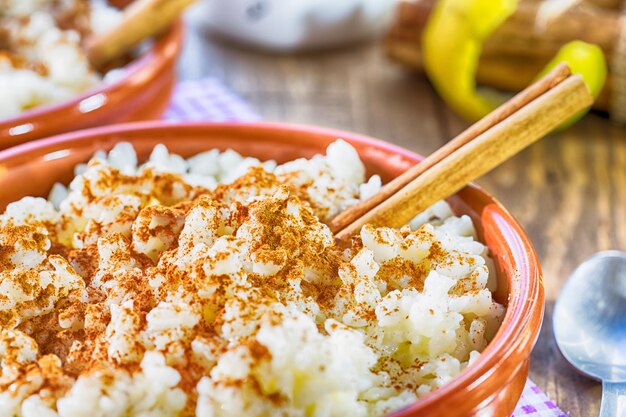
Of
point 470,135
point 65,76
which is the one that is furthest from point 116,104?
point 470,135

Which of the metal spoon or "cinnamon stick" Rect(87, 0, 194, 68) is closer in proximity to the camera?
the metal spoon

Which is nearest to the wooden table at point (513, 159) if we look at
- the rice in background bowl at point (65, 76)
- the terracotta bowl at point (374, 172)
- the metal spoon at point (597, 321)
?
the metal spoon at point (597, 321)

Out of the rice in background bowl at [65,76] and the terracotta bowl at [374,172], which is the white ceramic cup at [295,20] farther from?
the terracotta bowl at [374,172]

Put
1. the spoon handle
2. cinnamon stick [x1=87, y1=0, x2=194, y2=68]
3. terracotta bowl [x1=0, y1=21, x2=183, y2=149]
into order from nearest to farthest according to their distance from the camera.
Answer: the spoon handle < terracotta bowl [x1=0, y1=21, x2=183, y2=149] < cinnamon stick [x1=87, y1=0, x2=194, y2=68]

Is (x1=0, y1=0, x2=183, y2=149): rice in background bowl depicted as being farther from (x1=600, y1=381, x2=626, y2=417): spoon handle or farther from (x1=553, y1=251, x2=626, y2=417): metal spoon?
(x1=600, y1=381, x2=626, y2=417): spoon handle

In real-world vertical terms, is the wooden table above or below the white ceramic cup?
below

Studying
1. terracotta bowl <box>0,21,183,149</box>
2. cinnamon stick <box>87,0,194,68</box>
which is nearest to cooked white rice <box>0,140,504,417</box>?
terracotta bowl <box>0,21,183,149</box>

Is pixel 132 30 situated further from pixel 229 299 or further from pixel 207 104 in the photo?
pixel 229 299
